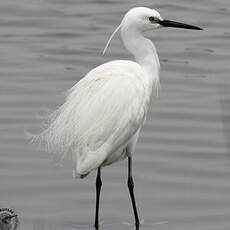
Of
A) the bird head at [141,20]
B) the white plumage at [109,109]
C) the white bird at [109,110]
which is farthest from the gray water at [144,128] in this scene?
the bird head at [141,20]

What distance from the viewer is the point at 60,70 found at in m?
12.0

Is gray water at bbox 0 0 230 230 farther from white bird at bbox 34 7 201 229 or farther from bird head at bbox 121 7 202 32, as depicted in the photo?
bird head at bbox 121 7 202 32

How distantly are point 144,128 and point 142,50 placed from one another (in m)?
2.01

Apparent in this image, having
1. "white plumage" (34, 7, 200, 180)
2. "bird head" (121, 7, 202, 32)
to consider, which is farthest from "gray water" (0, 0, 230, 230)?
"bird head" (121, 7, 202, 32)

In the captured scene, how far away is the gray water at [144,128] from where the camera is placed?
26.8ft

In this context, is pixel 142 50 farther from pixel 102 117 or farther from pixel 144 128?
pixel 144 128

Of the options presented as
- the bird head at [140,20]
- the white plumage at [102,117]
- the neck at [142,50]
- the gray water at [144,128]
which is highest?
the bird head at [140,20]

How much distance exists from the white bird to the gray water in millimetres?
378

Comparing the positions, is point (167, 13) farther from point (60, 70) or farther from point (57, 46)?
point (60, 70)

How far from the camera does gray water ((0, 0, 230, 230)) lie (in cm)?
816

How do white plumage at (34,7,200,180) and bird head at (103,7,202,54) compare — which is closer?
white plumage at (34,7,200,180)

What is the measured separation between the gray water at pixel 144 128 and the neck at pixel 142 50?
0.58 m

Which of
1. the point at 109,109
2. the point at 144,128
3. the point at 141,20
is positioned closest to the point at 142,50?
the point at 141,20

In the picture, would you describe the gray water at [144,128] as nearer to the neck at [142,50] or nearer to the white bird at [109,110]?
the white bird at [109,110]
